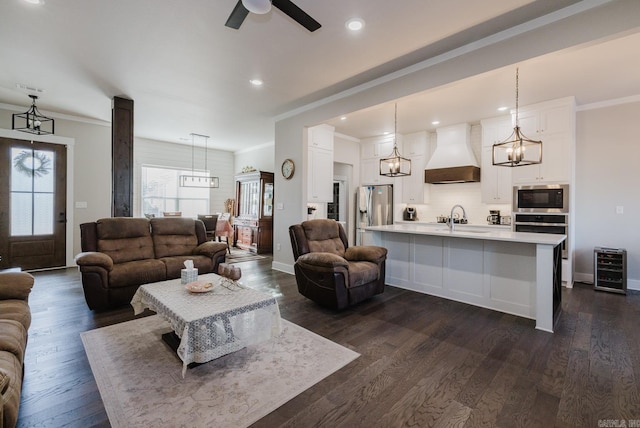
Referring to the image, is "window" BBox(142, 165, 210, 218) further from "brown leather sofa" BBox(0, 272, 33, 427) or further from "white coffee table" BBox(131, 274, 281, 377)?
"white coffee table" BBox(131, 274, 281, 377)

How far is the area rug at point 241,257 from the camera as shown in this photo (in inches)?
253

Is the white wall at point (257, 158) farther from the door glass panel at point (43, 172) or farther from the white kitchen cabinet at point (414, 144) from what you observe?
the door glass panel at point (43, 172)

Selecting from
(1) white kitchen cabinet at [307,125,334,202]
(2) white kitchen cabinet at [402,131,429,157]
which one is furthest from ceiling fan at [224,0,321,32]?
(2) white kitchen cabinet at [402,131,429,157]

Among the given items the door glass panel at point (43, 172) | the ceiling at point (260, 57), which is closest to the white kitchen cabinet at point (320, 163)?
the ceiling at point (260, 57)

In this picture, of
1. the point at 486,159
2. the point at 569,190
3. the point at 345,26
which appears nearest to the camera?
the point at 345,26

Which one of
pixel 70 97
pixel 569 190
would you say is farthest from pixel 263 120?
pixel 569 190

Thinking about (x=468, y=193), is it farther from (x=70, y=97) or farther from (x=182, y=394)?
(x=70, y=97)

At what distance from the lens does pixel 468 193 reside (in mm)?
6074

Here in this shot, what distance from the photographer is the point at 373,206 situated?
22.5 feet

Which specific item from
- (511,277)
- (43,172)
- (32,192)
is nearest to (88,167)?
(43,172)

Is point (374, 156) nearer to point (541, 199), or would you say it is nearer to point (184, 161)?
point (541, 199)

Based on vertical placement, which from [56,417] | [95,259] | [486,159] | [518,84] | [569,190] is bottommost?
[56,417]

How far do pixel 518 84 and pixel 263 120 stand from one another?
4.38 m

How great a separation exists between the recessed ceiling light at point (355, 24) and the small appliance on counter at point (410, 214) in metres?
4.71
